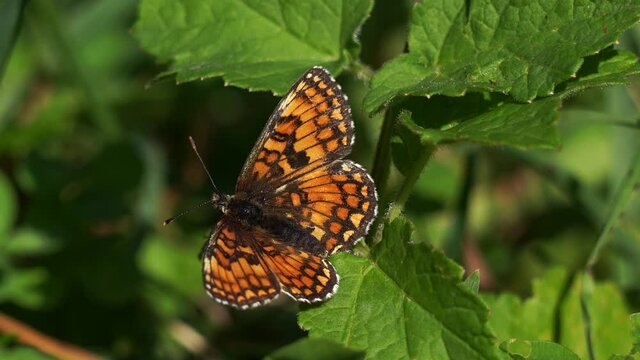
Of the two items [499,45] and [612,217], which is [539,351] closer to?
[612,217]

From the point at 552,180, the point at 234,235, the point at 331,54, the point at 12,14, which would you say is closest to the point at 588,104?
the point at 552,180

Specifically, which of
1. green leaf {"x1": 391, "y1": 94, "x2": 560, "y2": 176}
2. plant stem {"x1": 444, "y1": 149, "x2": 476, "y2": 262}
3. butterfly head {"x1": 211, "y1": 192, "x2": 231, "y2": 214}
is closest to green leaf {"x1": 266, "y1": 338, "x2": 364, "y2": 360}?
green leaf {"x1": 391, "y1": 94, "x2": 560, "y2": 176}

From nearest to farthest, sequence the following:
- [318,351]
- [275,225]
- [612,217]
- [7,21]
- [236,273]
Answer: [318,351] → [236,273] → [275,225] → [612,217] → [7,21]

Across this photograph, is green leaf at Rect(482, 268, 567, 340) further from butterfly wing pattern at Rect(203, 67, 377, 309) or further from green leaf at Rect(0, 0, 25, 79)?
green leaf at Rect(0, 0, 25, 79)

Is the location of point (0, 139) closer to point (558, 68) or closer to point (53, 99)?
point (53, 99)

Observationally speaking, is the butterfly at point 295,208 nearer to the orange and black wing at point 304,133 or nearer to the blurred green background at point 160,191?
the orange and black wing at point 304,133

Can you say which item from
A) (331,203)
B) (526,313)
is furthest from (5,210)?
(526,313)
